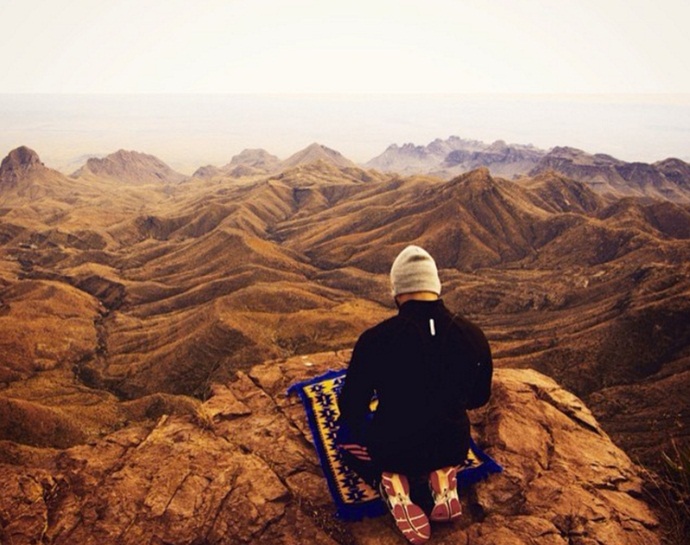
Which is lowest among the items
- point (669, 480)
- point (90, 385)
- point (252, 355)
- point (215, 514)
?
point (90, 385)

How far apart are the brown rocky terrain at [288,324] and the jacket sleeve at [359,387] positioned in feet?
4.48

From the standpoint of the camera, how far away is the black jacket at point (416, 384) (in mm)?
4203

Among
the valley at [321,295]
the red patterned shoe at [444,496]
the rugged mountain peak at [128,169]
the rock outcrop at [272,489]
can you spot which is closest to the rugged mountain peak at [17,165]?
the rugged mountain peak at [128,169]

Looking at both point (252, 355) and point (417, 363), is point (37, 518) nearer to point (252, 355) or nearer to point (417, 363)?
point (417, 363)

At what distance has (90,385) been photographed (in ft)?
126

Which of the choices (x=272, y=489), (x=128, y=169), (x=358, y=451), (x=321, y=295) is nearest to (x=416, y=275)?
(x=358, y=451)

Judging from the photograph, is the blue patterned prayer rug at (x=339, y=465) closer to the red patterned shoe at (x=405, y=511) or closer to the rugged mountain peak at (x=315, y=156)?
the red patterned shoe at (x=405, y=511)

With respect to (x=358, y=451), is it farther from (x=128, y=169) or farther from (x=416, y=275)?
(x=128, y=169)

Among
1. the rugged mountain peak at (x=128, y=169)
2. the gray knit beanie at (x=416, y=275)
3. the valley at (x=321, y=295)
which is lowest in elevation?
the valley at (x=321, y=295)

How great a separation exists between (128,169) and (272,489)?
202m

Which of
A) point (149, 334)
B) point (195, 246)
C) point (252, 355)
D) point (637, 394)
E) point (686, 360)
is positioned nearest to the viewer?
point (637, 394)

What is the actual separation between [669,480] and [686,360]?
85.4 ft

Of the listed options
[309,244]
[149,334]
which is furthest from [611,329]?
[309,244]

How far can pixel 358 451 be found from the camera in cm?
514
